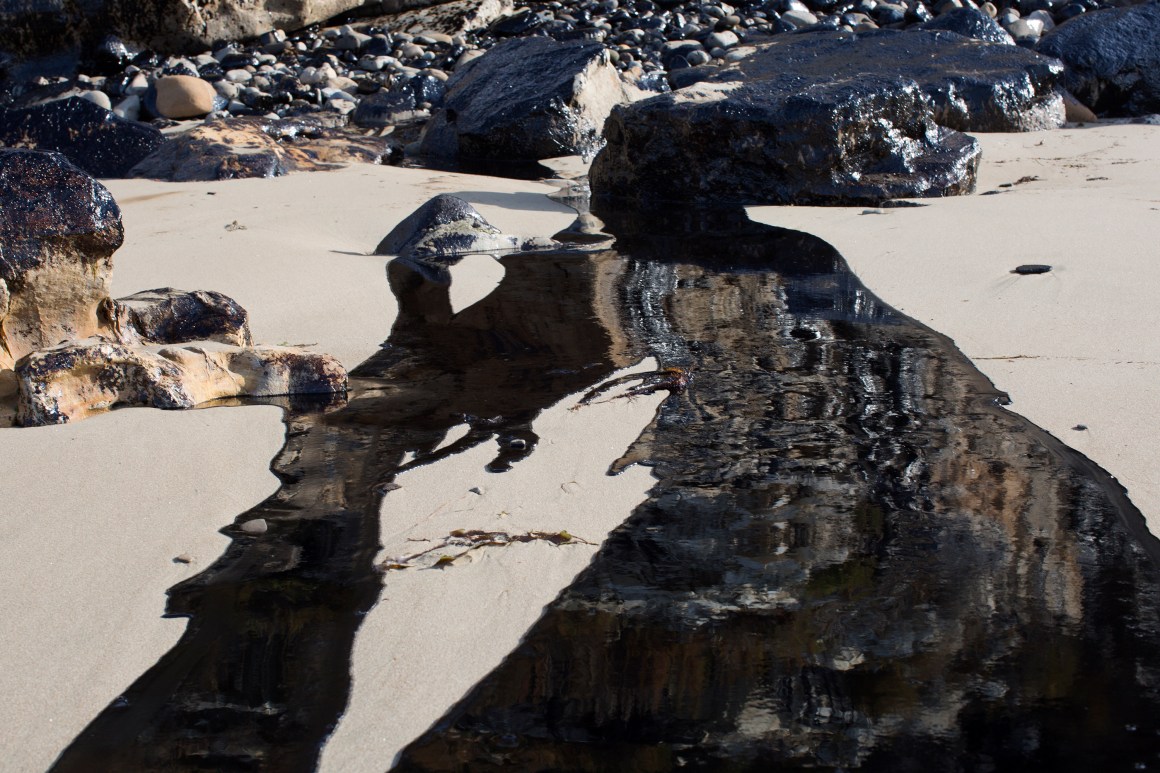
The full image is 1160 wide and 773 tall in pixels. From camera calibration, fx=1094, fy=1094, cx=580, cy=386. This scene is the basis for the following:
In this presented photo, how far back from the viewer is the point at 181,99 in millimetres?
9992

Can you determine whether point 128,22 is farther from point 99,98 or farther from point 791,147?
point 791,147

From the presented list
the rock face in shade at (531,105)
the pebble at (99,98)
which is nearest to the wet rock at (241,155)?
the rock face in shade at (531,105)

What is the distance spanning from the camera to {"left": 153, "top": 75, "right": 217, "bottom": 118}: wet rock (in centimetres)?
999

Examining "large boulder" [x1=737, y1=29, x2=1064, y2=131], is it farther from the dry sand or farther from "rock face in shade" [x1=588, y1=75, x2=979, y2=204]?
the dry sand

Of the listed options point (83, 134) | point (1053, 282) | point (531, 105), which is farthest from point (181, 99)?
point (1053, 282)

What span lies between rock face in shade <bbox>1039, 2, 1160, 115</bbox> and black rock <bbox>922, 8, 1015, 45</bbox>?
1.04m

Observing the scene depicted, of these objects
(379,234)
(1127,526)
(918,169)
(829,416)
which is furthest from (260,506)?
(918,169)

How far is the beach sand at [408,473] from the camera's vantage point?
1935 millimetres

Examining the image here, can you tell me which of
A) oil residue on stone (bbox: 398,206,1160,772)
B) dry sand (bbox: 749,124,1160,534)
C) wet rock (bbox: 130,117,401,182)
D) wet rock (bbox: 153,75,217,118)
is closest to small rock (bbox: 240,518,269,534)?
oil residue on stone (bbox: 398,206,1160,772)

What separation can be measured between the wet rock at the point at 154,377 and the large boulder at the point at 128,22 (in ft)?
35.5

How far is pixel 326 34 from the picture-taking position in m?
13.2

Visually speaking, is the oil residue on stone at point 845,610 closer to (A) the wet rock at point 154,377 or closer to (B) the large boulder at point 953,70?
(A) the wet rock at point 154,377

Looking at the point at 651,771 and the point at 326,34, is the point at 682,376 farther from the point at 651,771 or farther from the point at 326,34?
the point at 326,34

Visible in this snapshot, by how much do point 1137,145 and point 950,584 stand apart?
5.91 m
